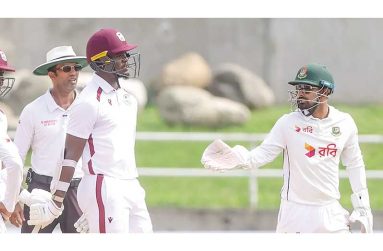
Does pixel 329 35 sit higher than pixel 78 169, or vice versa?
pixel 329 35

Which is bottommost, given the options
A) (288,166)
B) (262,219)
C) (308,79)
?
(262,219)

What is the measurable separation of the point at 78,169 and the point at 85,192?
946 millimetres

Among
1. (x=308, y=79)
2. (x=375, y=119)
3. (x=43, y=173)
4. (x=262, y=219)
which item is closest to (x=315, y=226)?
(x=308, y=79)

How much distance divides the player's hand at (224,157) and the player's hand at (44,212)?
114cm

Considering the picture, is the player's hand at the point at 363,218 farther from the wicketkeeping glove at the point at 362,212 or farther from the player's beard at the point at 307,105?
the player's beard at the point at 307,105

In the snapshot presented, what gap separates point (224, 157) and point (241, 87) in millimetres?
12848

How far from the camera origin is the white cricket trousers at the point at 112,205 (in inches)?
345

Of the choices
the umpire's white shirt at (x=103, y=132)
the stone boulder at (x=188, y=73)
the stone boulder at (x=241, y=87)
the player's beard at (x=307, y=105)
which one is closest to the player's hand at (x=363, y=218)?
the player's beard at (x=307, y=105)

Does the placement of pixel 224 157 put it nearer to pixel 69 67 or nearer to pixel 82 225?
pixel 82 225

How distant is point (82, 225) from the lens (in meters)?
8.94

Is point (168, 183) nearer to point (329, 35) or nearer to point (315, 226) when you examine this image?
point (329, 35)

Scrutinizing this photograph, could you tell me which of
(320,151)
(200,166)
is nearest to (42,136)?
(320,151)

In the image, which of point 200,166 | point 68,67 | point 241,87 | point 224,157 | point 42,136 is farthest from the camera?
point 241,87

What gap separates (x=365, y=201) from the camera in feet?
30.1
